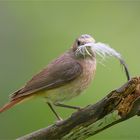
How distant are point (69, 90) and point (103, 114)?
1227 millimetres

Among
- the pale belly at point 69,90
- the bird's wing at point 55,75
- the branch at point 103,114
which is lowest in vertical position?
the branch at point 103,114

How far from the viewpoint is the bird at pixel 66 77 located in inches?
234

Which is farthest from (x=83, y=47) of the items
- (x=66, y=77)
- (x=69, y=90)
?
(x=69, y=90)

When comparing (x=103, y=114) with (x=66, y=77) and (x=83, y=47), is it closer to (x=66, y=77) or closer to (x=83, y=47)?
(x=66, y=77)

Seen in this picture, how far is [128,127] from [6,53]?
68.9 inches

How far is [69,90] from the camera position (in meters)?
6.05

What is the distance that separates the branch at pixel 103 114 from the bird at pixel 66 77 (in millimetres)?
690

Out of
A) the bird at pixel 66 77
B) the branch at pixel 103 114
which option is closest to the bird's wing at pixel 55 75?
the bird at pixel 66 77

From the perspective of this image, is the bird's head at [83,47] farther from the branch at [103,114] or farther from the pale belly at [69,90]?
the branch at [103,114]

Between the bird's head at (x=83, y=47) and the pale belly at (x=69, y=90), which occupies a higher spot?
the bird's head at (x=83, y=47)

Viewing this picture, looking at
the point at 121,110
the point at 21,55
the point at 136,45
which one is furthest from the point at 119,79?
the point at 121,110

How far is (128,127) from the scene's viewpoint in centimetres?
597

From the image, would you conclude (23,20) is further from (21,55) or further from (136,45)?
(136,45)

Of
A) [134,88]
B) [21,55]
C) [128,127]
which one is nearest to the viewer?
[134,88]
